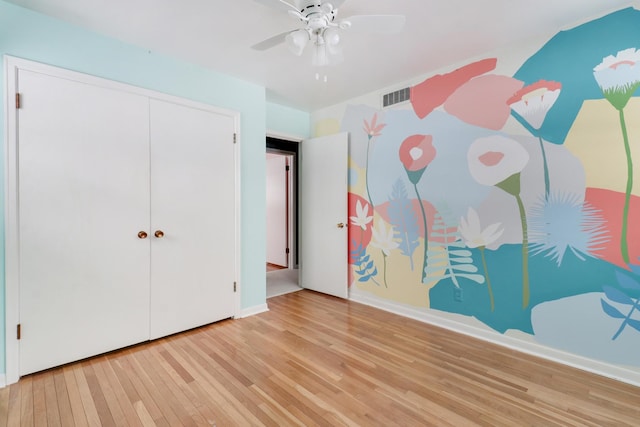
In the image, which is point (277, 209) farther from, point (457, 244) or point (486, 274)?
A: point (486, 274)

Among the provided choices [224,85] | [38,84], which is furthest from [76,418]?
[224,85]

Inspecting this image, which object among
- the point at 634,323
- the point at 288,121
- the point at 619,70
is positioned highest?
the point at 288,121

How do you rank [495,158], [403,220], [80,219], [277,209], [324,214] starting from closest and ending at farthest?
[80,219]
[495,158]
[403,220]
[324,214]
[277,209]

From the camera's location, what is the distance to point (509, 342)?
95.3 inches

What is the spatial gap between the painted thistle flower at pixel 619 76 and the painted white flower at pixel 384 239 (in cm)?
205

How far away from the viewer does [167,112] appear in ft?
8.35

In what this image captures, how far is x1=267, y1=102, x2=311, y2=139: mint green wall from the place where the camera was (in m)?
3.75

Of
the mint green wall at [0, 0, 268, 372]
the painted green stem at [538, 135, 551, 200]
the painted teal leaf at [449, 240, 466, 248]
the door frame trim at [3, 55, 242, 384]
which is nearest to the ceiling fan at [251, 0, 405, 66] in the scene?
the mint green wall at [0, 0, 268, 372]

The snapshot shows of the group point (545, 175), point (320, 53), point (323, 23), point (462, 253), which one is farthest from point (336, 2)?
point (462, 253)

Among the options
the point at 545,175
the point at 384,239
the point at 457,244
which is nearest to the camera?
the point at 545,175

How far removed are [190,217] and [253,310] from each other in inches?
49.3

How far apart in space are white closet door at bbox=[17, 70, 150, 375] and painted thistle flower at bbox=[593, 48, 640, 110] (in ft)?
11.7

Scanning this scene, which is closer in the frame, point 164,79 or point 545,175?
point 545,175

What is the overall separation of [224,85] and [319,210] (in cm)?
192
